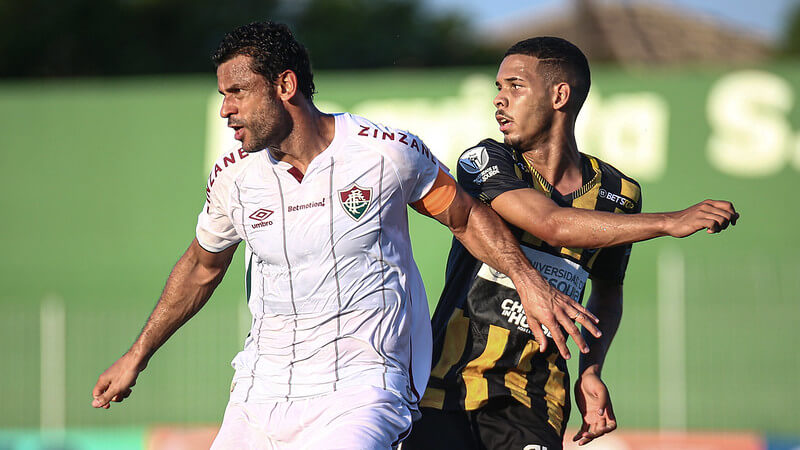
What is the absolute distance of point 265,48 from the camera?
4250 mm

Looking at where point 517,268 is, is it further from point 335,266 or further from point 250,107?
point 250,107

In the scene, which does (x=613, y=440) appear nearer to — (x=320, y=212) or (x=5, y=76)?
(x=320, y=212)

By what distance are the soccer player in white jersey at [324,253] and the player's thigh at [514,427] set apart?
0.37 m

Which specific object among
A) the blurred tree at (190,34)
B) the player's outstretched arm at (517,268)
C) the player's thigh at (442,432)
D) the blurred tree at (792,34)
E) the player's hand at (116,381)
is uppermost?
the blurred tree at (792,34)

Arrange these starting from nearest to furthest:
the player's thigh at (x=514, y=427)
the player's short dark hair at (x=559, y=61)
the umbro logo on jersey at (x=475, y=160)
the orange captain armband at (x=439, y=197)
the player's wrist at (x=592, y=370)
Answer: the orange captain armband at (x=439, y=197) → the player's thigh at (x=514, y=427) → the umbro logo on jersey at (x=475, y=160) → the player's short dark hair at (x=559, y=61) → the player's wrist at (x=592, y=370)

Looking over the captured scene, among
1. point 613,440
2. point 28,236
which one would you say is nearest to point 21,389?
point 28,236

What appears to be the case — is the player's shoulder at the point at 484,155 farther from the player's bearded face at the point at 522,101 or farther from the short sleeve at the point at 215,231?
the short sleeve at the point at 215,231

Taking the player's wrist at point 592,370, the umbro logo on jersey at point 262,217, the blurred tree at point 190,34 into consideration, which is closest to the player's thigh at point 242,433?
the umbro logo on jersey at point 262,217

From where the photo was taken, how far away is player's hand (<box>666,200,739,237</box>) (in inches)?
153

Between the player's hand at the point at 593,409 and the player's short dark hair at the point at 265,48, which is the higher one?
the player's short dark hair at the point at 265,48

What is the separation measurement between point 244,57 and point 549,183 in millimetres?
1447

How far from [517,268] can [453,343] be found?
0.55 metres

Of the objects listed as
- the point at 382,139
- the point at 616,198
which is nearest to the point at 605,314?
the point at 616,198

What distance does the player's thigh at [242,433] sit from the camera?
13.4 feet
